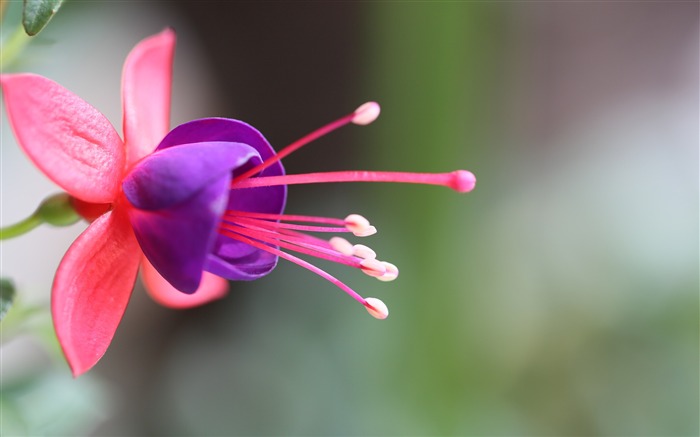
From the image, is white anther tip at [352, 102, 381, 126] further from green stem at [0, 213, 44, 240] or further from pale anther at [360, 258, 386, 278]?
green stem at [0, 213, 44, 240]

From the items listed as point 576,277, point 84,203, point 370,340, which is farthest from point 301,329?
point 84,203

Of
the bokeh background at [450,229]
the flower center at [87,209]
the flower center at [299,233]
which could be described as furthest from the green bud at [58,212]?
the bokeh background at [450,229]

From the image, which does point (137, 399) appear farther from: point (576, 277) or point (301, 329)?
point (576, 277)

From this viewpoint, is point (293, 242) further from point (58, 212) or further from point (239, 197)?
point (58, 212)

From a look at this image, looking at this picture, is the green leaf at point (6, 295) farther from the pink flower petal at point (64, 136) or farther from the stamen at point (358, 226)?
the stamen at point (358, 226)

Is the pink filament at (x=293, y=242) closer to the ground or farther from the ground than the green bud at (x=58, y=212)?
farther from the ground

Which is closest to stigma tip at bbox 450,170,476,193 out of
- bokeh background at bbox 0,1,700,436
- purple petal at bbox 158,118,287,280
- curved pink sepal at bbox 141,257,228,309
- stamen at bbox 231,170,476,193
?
stamen at bbox 231,170,476,193

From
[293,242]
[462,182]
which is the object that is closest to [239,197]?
[293,242]
